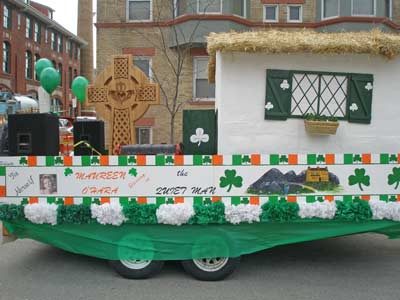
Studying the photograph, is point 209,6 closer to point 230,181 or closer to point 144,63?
point 144,63

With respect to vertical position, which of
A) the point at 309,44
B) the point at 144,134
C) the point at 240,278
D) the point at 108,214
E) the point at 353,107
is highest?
the point at 309,44

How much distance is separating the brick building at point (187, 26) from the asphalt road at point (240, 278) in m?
9.42

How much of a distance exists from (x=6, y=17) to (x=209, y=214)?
3613cm

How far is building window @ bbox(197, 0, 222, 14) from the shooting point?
50.6 ft

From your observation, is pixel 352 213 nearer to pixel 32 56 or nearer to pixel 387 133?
pixel 387 133

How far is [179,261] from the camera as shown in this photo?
5598 millimetres

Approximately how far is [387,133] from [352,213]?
1.33 m

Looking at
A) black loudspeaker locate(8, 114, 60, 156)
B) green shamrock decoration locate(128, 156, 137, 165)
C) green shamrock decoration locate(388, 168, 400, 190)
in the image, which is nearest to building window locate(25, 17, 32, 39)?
black loudspeaker locate(8, 114, 60, 156)

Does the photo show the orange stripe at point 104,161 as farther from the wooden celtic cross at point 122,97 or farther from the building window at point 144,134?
the building window at point 144,134

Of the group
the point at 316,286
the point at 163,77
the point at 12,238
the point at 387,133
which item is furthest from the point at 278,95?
the point at 163,77

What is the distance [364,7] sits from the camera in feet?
52.4

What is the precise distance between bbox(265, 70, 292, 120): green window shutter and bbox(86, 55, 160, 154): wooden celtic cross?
2533 millimetres

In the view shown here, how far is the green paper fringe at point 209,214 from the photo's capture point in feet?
16.2

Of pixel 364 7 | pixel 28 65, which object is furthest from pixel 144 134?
pixel 28 65
